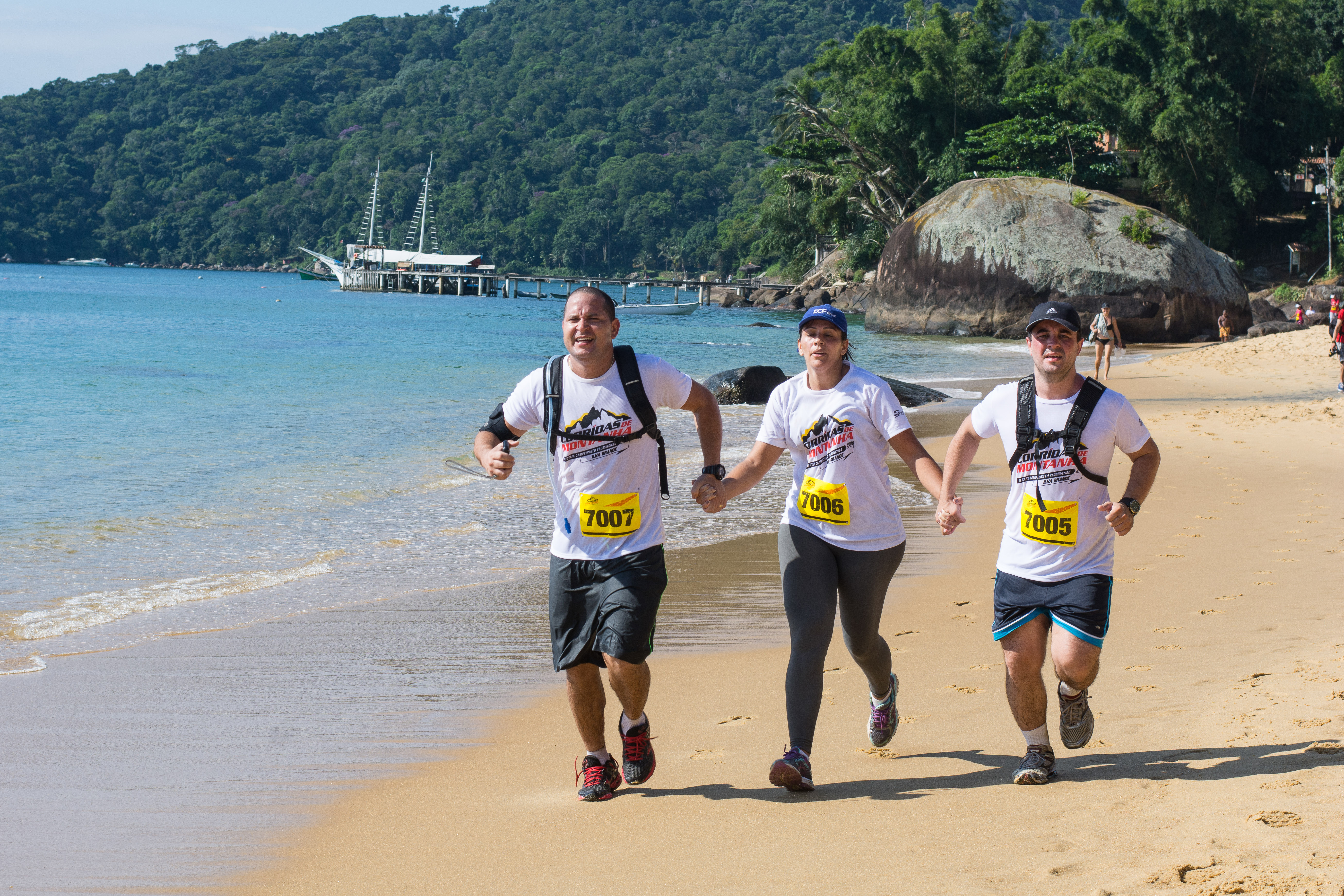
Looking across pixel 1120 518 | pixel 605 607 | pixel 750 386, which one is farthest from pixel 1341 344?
pixel 605 607

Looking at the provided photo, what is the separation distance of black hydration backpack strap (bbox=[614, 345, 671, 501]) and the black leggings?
0.54 m

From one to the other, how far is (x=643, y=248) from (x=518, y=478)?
121 m

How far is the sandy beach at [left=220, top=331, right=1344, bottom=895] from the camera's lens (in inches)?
120

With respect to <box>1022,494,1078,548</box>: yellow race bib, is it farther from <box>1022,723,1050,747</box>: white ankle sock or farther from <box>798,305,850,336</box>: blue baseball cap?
<box>798,305,850,336</box>: blue baseball cap

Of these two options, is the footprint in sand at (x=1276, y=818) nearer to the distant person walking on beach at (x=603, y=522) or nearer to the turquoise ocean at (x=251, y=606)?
the distant person walking on beach at (x=603, y=522)

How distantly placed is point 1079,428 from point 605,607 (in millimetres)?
1692

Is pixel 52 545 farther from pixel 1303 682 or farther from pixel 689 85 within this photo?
pixel 689 85

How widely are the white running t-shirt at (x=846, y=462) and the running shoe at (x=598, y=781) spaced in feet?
3.45

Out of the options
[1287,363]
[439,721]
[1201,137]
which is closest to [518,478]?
[439,721]

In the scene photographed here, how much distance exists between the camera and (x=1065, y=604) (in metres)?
3.73

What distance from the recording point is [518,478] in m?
11.9

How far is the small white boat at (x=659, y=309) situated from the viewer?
208 feet

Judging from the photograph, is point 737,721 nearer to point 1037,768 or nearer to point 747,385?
point 1037,768

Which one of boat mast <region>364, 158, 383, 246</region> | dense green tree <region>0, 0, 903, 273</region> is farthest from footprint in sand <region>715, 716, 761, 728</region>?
dense green tree <region>0, 0, 903, 273</region>
